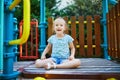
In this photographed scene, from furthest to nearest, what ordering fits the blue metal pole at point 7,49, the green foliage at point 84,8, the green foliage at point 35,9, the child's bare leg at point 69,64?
1. the green foliage at point 84,8
2. the green foliage at point 35,9
3. the child's bare leg at point 69,64
4. the blue metal pole at point 7,49

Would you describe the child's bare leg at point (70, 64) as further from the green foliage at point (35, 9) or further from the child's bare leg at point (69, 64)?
the green foliage at point (35, 9)

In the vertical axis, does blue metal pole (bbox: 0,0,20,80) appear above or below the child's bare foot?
above

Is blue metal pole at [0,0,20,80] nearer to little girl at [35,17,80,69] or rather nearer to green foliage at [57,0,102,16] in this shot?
little girl at [35,17,80,69]

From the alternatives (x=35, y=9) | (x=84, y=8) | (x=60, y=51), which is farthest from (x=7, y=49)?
(x=84, y=8)

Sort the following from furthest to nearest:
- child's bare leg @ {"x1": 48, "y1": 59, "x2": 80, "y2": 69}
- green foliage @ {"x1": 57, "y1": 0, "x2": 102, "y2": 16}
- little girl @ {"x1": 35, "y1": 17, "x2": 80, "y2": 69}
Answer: green foliage @ {"x1": 57, "y1": 0, "x2": 102, "y2": 16}
little girl @ {"x1": 35, "y1": 17, "x2": 80, "y2": 69}
child's bare leg @ {"x1": 48, "y1": 59, "x2": 80, "y2": 69}

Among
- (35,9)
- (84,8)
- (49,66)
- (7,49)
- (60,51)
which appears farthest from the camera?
(84,8)

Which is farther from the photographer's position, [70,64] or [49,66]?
[70,64]

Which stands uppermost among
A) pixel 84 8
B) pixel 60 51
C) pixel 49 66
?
pixel 84 8

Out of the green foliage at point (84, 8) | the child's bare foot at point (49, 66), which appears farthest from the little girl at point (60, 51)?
the green foliage at point (84, 8)

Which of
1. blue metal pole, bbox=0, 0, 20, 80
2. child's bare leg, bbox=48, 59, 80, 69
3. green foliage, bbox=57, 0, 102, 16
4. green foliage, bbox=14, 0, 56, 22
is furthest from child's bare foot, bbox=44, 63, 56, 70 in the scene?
green foliage, bbox=57, 0, 102, 16

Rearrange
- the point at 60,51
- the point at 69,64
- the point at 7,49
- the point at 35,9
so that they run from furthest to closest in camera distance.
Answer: the point at 35,9 → the point at 60,51 → the point at 69,64 → the point at 7,49

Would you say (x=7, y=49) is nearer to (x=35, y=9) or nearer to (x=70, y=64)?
(x=70, y=64)

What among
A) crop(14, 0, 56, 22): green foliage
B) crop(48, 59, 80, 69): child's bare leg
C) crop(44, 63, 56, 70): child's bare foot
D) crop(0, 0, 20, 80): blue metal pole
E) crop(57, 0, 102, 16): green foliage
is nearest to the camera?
crop(0, 0, 20, 80): blue metal pole

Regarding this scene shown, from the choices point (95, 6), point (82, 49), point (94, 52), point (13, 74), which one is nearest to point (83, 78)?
point (13, 74)
